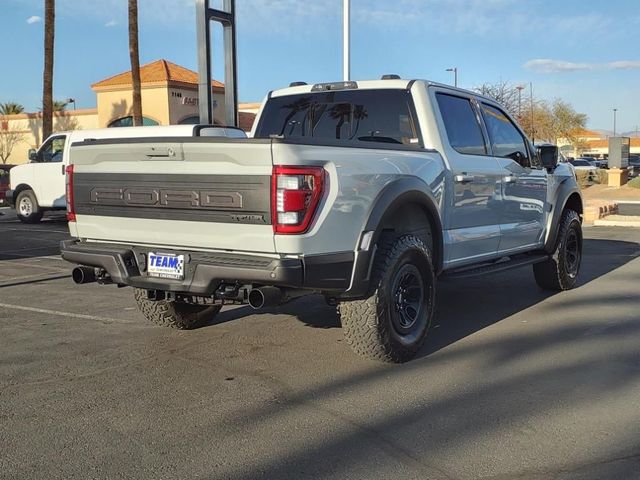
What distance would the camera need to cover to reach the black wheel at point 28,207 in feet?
56.5

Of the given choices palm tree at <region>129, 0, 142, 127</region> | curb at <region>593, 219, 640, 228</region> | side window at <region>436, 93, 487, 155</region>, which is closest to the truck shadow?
side window at <region>436, 93, 487, 155</region>

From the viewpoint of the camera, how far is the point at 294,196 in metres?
4.27

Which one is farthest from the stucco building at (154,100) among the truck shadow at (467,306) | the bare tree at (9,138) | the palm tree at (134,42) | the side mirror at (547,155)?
the side mirror at (547,155)

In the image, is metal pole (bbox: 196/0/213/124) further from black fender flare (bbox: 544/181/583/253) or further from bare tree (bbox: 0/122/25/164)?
bare tree (bbox: 0/122/25/164)

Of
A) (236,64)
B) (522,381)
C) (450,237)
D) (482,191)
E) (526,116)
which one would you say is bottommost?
(522,381)

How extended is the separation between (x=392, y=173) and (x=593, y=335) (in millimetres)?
2538

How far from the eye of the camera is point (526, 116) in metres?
52.6

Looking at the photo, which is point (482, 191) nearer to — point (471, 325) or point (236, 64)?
point (471, 325)

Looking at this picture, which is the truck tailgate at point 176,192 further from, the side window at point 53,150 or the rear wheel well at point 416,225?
the side window at point 53,150

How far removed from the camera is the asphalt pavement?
3.57 meters

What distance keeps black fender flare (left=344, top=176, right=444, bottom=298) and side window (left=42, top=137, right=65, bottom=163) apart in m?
13.4

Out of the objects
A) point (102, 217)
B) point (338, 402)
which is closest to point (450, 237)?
point (338, 402)

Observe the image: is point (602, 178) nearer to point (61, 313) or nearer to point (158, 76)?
point (158, 76)

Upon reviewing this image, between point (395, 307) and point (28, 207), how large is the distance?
14.6m
